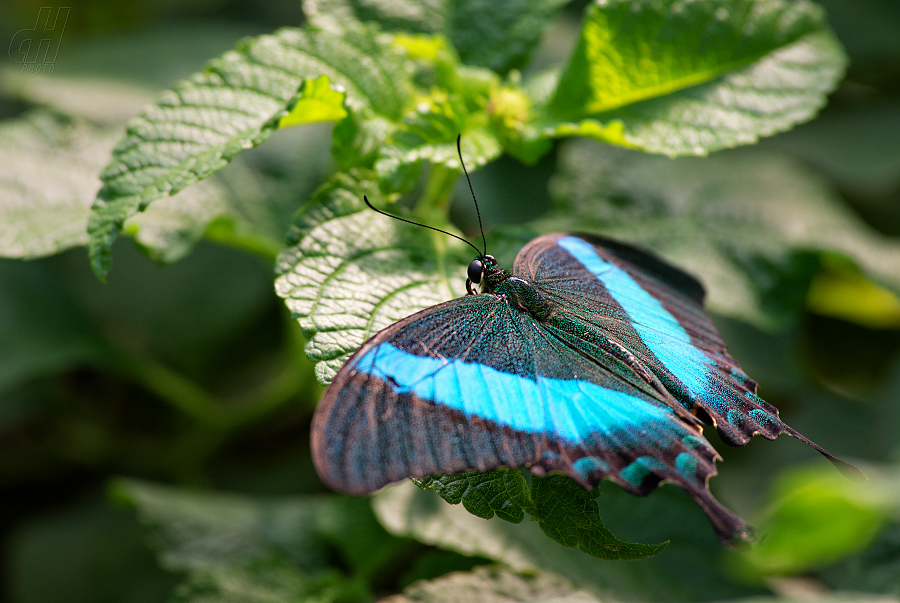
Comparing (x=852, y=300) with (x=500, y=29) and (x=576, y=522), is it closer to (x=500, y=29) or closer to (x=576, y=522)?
(x=500, y=29)

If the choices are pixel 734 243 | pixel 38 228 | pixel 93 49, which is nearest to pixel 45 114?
pixel 38 228

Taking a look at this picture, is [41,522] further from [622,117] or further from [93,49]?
[622,117]

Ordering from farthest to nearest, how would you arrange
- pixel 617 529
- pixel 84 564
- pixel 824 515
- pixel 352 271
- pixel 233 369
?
pixel 233 369
pixel 84 564
pixel 617 529
pixel 352 271
pixel 824 515

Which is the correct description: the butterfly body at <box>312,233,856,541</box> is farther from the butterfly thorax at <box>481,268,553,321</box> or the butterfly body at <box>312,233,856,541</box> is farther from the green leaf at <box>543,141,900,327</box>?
the green leaf at <box>543,141,900,327</box>

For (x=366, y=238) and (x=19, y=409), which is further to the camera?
(x=19, y=409)

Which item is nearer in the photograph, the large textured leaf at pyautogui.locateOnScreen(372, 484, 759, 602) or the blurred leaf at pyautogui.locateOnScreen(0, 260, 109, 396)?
the large textured leaf at pyautogui.locateOnScreen(372, 484, 759, 602)

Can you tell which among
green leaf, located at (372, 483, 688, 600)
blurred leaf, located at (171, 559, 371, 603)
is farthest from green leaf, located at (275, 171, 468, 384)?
blurred leaf, located at (171, 559, 371, 603)

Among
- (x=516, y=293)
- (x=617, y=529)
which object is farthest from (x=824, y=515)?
(x=617, y=529)
